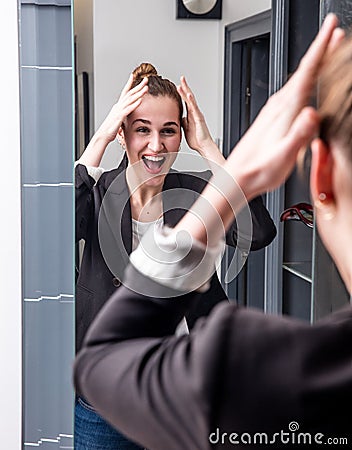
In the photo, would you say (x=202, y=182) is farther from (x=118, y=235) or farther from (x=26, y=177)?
(x=26, y=177)

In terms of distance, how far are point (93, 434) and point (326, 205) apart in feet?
3.59

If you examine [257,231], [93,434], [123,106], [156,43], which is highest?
[156,43]

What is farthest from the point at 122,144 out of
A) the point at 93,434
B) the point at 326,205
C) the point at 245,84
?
the point at 326,205

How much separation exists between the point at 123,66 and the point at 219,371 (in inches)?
41.2

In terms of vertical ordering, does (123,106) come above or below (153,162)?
above

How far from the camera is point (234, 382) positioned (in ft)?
1.94

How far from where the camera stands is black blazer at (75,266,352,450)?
→ 1.93ft

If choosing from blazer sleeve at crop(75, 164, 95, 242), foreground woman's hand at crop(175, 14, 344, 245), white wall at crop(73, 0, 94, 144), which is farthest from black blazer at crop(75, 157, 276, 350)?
foreground woman's hand at crop(175, 14, 344, 245)

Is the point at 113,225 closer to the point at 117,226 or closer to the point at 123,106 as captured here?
the point at 117,226

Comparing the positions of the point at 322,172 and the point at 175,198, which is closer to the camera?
the point at 322,172

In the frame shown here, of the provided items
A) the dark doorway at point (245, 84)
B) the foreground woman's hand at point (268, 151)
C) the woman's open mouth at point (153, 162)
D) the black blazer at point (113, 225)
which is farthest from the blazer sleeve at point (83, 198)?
the foreground woman's hand at point (268, 151)

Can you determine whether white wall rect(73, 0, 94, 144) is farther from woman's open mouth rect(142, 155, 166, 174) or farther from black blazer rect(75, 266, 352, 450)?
black blazer rect(75, 266, 352, 450)

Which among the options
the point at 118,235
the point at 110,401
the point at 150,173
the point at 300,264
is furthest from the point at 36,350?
the point at 110,401

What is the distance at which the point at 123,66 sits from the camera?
5.06 feet
